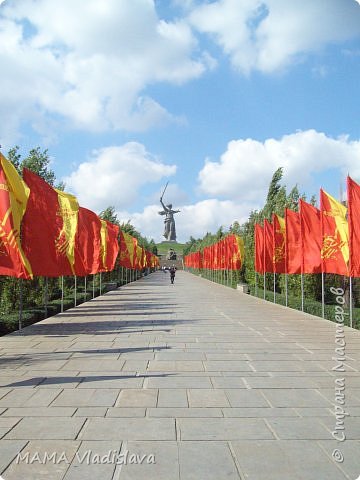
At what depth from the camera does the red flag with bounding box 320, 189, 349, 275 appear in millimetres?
13195

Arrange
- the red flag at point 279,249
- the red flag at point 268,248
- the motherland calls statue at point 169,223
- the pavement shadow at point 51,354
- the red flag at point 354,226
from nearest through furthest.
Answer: the pavement shadow at point 51,354 < the red flag at point 354,226 < the red flag at point 279,249 < the red flag at point 268,248 < the motherland calls statue at point 169,223

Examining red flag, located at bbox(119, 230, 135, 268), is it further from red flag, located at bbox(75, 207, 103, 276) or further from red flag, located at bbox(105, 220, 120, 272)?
red flag, located at bbox(75, 207, 103, 276)

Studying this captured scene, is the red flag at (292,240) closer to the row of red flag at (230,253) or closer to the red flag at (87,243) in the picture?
the red flag at (87,243)

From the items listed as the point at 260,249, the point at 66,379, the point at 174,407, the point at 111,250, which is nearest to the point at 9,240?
the point at 66,379

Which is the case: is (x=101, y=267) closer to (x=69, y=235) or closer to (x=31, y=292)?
(x=31, y=292)

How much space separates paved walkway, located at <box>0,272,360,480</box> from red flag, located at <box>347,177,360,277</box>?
6.72 ft

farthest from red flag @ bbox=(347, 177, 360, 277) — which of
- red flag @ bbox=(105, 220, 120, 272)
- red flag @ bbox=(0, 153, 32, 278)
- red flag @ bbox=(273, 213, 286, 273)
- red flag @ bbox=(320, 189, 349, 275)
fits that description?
→ red flag @ bbox=(105, 220, 120, 272)

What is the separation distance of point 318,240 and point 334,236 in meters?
2.11

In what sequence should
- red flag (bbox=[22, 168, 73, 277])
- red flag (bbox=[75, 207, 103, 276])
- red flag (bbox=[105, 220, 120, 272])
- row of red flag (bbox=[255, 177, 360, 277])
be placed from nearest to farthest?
red flag (bbox=[22, 168, 73, 277]), row of red flag (bbox=[255, 177, 360, 277]), red flag (bbox=[75, 207, 103, 276]), red flag (bbox=[105, 220, 120, 272])

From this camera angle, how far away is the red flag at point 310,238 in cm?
1573

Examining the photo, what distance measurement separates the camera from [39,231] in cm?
1196

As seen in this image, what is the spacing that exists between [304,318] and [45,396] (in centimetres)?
1067

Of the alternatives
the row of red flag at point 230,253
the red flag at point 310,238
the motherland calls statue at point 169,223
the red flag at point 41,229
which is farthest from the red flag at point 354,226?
the motherland calls statue at point 169,223

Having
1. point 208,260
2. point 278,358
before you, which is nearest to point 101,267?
point 278,358
